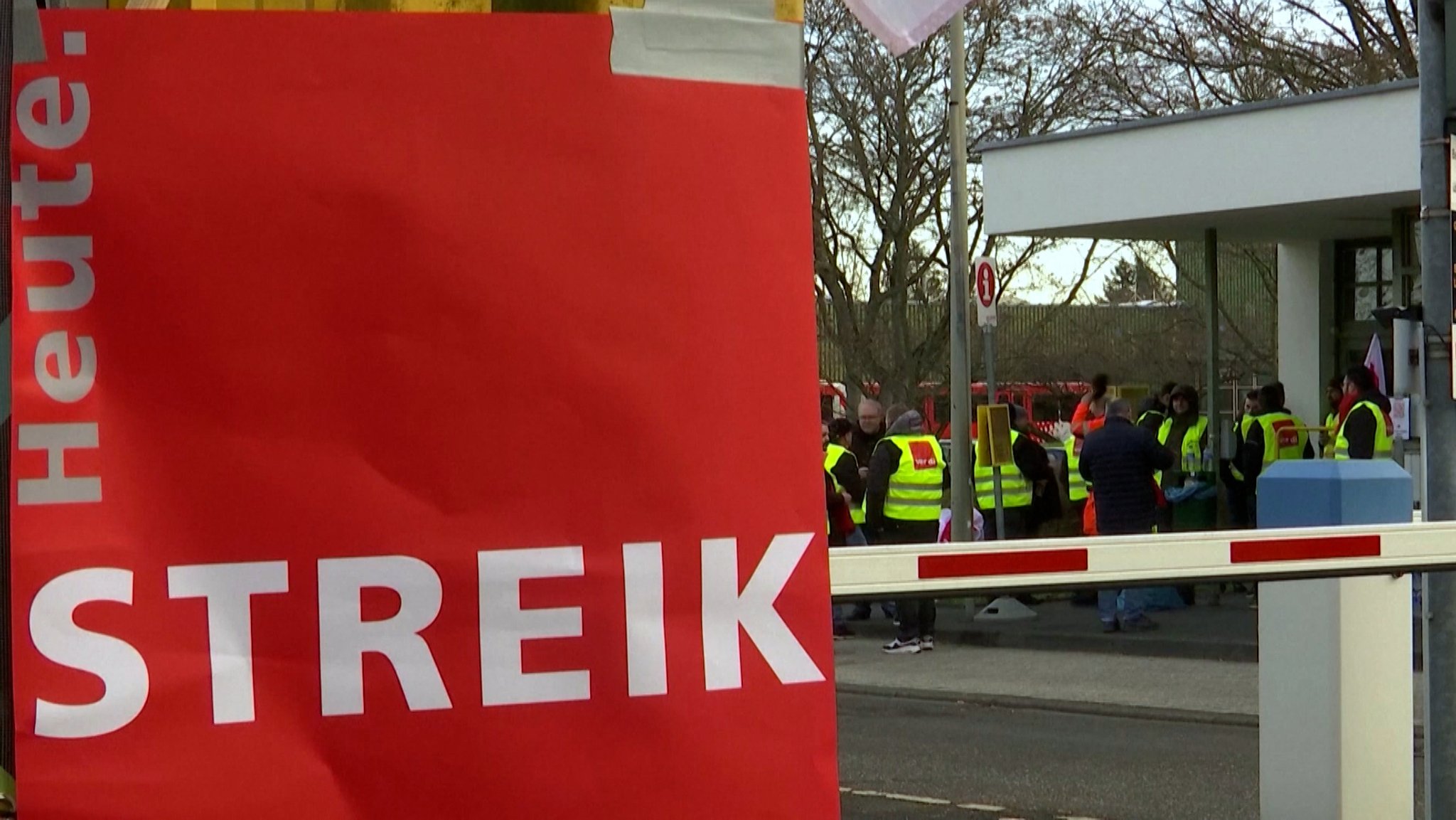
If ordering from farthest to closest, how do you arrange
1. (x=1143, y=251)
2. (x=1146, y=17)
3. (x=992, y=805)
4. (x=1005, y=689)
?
(x=1143, y=251) < (x=1146, y=17) < (x=1005, y=689) < (x=992, y=805)

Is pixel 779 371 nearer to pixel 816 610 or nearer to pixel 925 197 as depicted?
pixel 816 610

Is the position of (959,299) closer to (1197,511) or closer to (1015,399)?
(1197,511)

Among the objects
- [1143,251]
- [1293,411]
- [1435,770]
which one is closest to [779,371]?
[1435,770]

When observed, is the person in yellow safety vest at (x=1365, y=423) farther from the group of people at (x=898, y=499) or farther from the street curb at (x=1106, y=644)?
the group of people at (x=898, y=499)

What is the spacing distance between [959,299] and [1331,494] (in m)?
10.7

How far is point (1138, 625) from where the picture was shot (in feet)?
44.3

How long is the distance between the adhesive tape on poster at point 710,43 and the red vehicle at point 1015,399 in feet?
113

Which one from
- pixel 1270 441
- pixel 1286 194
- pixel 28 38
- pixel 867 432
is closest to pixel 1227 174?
pixel 1286 194

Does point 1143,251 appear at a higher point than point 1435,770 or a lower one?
higher

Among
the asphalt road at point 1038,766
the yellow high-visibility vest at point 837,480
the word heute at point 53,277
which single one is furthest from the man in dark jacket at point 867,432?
the word heute at point 53,277

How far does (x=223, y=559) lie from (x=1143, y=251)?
4183cm

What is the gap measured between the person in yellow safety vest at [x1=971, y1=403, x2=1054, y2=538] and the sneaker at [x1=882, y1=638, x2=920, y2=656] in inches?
53.4

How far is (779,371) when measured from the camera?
1.71m

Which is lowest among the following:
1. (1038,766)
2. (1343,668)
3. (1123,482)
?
(1038,766)
